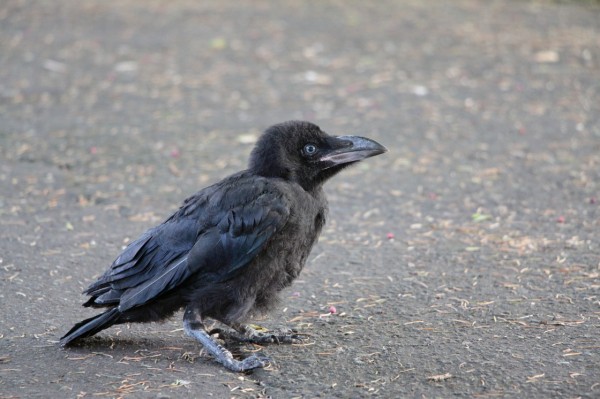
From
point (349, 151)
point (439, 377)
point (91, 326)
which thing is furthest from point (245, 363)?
point (349, 151)

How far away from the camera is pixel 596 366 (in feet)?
14.5

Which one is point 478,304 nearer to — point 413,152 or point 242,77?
point 413,152

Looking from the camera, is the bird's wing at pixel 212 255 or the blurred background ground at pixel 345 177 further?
the bird's wing at pixel 212 255

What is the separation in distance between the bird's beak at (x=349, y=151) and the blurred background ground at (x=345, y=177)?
938 millimetres

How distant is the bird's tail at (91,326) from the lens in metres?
4.67

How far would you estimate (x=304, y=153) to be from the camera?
5121mm

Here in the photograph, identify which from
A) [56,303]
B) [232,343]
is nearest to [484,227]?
[232,343]

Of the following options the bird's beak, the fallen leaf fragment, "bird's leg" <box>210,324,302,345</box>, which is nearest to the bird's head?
the bird's beak

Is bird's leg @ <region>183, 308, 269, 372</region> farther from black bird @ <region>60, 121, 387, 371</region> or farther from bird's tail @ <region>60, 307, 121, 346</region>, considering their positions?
bird's tail @ <region>60, 307, 121, 346</region>

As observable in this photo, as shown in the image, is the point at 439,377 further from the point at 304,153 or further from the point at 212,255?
the point at 304,153

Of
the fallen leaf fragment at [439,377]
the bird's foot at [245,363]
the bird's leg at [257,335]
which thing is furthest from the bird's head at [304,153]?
the fallen leaf fragment at [439,377]

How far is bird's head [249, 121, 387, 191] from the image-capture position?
504 cm

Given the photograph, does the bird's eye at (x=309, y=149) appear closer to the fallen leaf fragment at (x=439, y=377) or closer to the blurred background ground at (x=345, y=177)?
the blurred background ground at (x=345, y=177)

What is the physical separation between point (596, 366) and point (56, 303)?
10.4ft
